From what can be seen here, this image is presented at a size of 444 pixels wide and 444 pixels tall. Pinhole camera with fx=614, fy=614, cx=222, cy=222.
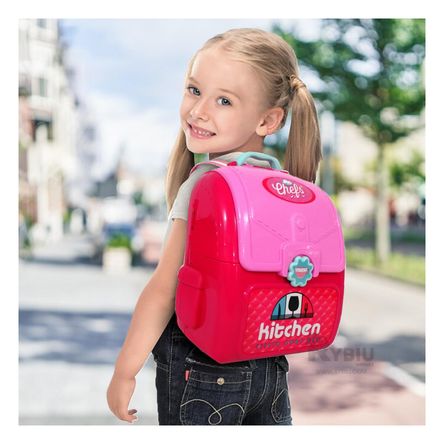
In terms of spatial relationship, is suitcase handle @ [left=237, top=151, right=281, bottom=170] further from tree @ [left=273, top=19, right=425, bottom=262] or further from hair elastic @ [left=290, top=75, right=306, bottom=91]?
tree @ [left=273, top=19, right=425, bottom=262]

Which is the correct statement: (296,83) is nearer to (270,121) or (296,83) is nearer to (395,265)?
(270,121)

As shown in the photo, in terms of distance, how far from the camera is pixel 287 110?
50.9 inches

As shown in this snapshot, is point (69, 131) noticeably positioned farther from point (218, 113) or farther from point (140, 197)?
point (218, 113)

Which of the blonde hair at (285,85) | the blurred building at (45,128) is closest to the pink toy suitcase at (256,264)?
the blonde hair at (285,85)

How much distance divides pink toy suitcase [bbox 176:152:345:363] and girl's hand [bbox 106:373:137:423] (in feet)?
0.51

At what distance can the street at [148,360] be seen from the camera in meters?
5.04

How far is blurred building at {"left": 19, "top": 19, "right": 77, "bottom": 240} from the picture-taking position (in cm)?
1103

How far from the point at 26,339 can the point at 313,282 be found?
7944 millimetres

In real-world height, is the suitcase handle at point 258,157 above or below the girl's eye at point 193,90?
below

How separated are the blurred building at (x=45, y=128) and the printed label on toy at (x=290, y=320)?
9.84m

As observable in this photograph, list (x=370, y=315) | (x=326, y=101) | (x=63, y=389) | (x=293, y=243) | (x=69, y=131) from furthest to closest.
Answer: (x=69, y=131)
(x=326, y=101)
(x=370, y=315)
(x=63, y=389)
(x=293, y=243)

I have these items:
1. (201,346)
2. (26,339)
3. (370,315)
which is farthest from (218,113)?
(26,339)

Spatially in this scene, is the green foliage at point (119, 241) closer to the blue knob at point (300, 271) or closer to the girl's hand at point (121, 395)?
the girl's hand at point (121, 395)

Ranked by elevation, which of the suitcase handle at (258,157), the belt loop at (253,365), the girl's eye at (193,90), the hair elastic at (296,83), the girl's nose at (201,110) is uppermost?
the hair elastic at (296,83)
